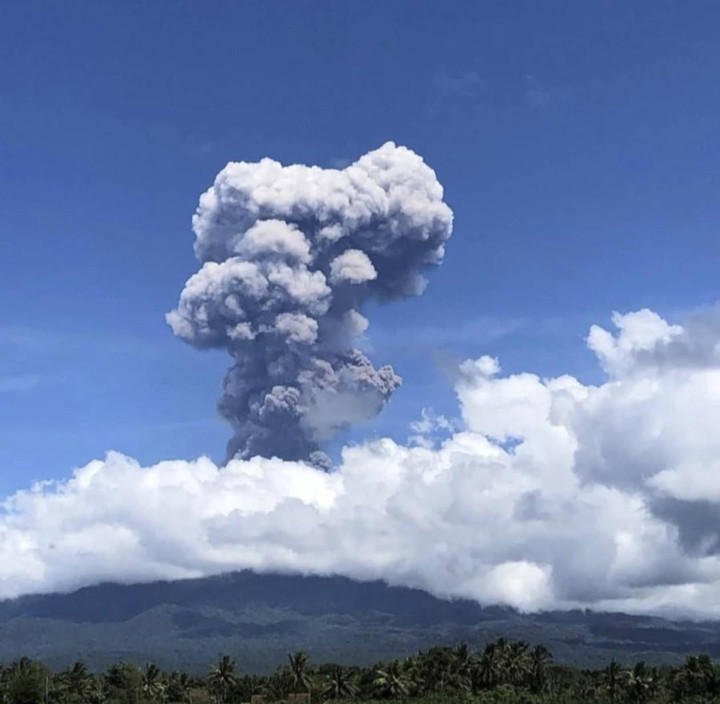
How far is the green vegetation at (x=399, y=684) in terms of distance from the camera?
160 m

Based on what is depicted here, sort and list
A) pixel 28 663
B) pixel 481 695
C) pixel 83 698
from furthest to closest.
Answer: pixel 28 663, pixel 83 698, pixel 481 695

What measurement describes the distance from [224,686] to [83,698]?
23872mm

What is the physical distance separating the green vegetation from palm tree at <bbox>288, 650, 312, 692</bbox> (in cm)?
16

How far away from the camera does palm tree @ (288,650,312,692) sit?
170m

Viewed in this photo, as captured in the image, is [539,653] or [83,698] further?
[539,653]

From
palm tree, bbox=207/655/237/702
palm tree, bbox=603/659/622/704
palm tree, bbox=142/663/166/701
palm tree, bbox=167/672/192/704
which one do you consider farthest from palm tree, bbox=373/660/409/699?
palm tree, bbox=142/663/166/701

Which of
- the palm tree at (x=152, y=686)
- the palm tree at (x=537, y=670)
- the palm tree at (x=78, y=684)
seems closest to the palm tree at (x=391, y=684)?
the palm tree at (x=537, y=670)

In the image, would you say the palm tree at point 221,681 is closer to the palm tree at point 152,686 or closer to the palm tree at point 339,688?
the palm tree at point 152,686

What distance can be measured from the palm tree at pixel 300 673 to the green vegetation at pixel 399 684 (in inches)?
6.4

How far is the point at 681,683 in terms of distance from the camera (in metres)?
162

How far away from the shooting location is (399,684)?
161125mm

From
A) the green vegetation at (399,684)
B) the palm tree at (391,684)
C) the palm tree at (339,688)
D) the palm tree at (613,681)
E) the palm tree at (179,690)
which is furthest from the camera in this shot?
the palm tree at (179,690)

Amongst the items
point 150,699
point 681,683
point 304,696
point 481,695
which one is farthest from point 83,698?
point 681,683

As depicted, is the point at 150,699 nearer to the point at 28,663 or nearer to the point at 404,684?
the point at 28,663
